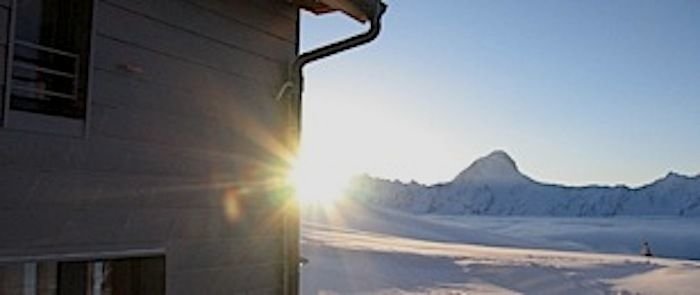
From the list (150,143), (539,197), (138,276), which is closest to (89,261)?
(138,276)

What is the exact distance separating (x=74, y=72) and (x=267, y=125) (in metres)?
1.38

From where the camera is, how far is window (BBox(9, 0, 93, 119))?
2.81 meters

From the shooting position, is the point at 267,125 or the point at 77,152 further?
the point at 267,125

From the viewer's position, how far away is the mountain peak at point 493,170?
6143 inches

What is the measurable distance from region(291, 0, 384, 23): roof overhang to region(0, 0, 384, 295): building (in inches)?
0.5

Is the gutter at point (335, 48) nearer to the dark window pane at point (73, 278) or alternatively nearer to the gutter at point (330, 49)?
the gutter at point (330, 49)

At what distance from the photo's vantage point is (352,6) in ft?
13.9

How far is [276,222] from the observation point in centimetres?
424

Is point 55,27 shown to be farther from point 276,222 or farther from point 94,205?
point 276,222

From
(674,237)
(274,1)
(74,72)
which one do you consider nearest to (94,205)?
(74,72)

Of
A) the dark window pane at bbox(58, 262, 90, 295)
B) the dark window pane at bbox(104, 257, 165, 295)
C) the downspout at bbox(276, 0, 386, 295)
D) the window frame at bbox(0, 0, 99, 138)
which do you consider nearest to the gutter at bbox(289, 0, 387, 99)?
the downspout at bbox(276, 0, 386, 295)

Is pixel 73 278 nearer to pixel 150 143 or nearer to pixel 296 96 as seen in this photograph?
pixel 150 143

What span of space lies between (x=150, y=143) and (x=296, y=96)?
1.30m

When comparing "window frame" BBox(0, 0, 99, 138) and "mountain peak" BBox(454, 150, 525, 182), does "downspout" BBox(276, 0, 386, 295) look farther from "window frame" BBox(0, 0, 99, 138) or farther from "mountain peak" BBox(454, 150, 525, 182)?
"mountain peak" BBox(454, 150, 525, 182)
